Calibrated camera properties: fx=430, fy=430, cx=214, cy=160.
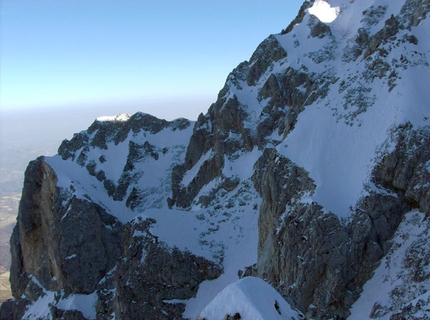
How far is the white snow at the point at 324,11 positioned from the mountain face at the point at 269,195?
0.55 m

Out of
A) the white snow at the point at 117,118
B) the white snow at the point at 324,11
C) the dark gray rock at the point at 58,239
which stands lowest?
the dark gray rock at the point at 58,239

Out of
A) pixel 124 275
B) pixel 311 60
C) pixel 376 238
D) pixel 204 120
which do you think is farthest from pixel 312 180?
pixel 204 120

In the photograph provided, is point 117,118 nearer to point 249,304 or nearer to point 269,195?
point 269,195

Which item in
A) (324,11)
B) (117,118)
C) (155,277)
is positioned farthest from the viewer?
(117,118)

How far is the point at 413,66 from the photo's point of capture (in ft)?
168

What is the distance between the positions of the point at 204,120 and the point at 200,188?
1547cm

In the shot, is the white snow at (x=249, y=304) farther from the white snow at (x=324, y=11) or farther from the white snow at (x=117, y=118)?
the white snow at (x=117, y=118)

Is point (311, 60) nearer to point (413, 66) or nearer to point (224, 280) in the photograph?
point (413, 66)

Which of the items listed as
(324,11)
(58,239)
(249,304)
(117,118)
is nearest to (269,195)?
(249,304)

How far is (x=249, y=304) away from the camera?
19.3m

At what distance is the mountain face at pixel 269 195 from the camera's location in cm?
4244

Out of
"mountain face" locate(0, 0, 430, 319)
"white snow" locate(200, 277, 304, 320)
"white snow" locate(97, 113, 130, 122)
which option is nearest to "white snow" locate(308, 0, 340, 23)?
"mountain face" locate(0, 0, 430, 319)

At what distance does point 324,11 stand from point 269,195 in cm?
4570

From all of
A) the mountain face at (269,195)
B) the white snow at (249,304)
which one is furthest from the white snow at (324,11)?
the white snow at (249,304)
